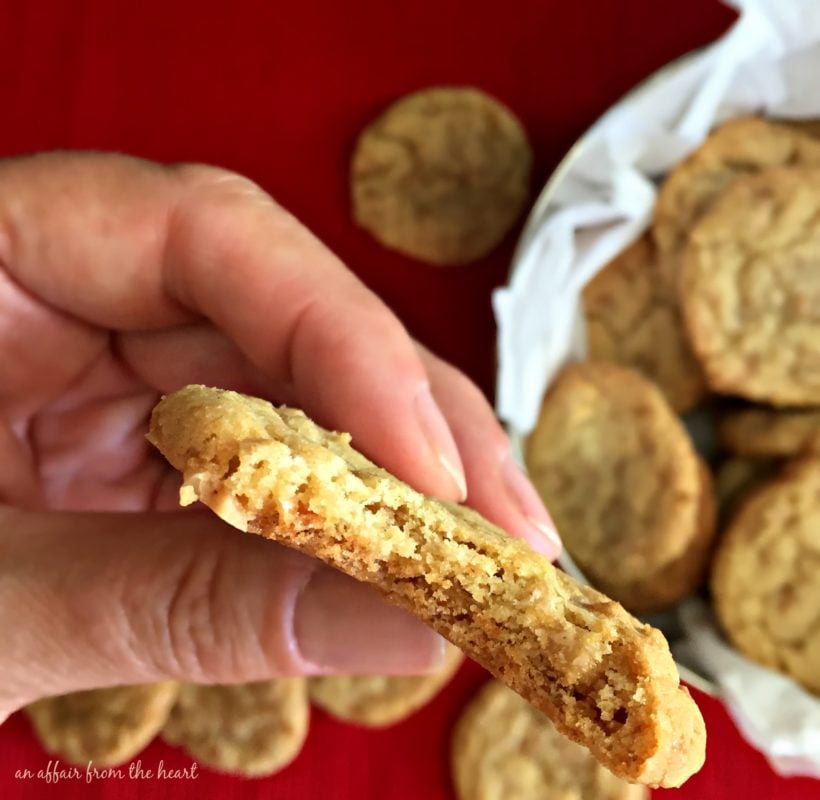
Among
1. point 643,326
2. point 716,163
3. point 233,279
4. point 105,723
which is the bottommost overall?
point 105,723

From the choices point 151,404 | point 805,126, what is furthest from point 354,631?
point 805,126

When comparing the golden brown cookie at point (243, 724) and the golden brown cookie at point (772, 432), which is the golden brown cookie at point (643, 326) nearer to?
the golden brown cookie at point (772, 432)

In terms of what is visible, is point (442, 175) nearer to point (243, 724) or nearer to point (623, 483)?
point (623, 483)

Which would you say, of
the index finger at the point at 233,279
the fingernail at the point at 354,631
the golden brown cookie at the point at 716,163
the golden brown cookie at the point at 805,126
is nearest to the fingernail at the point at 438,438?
the index finger at the point at 233,279

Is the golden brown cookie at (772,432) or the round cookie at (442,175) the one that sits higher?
the round cookie at (442,175)

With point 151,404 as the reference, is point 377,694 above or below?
below

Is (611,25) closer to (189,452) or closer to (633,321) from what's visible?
(633,321)

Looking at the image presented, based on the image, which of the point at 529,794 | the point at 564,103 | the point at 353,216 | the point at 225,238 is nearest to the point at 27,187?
the point at 225,238
